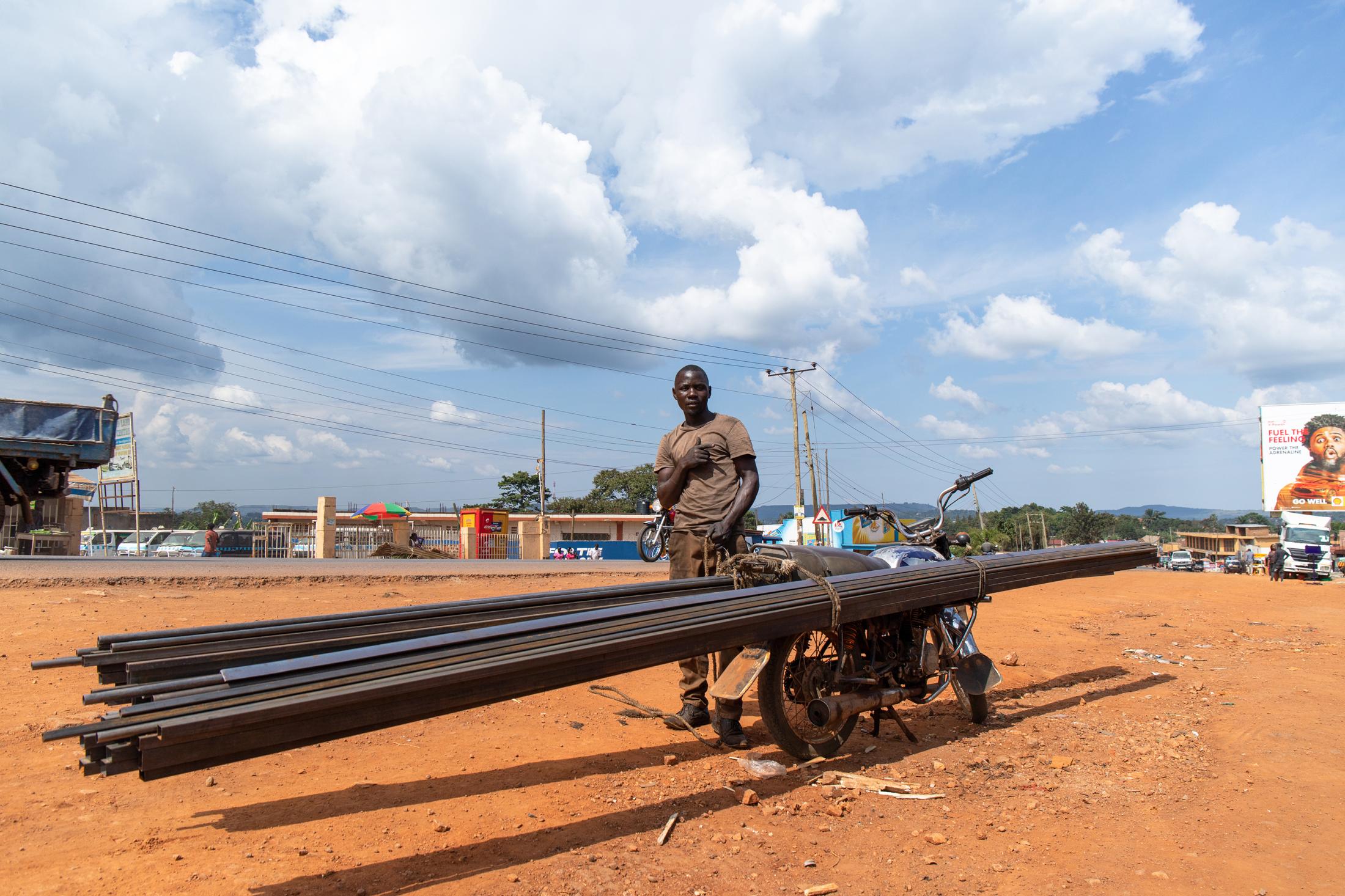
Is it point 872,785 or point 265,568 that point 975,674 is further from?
point 265,568

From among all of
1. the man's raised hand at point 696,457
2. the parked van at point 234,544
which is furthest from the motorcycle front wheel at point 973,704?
the parked van at point 234,544

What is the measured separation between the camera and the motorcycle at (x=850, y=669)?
3816mm

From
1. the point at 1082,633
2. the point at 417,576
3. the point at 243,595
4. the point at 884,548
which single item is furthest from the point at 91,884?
the point at 417,576

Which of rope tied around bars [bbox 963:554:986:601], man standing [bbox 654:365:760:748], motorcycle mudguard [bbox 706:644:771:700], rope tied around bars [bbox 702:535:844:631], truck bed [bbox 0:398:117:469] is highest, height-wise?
truck bed [bbox 0:398:117:469]

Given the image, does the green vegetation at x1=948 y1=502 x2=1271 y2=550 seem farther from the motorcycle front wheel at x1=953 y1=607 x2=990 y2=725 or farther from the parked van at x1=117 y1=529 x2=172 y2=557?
the motorcycle front wheel at x1=953 y1=607 x2=990 y2=725

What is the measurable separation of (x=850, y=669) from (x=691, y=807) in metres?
1.24

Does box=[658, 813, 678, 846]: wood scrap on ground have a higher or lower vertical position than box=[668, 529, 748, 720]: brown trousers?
lower

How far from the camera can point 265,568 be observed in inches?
545

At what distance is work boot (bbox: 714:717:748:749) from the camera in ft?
13.8

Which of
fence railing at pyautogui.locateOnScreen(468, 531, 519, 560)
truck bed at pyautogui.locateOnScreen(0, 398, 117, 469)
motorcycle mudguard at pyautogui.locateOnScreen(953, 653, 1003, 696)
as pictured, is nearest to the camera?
motorcycle mudguard at pyautogui.locateOnScreen(953, 653, 1003, 696)

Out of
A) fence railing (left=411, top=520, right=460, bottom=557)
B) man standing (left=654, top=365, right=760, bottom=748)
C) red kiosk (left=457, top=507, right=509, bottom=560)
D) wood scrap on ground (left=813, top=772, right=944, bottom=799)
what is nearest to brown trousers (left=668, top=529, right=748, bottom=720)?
man standing (left=654, top=365, right=760, bottom=748)

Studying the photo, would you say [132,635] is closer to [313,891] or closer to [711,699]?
[313,891]

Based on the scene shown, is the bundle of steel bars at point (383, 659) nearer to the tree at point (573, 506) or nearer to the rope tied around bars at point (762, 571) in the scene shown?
the rope tied around bars at point (762, 571)

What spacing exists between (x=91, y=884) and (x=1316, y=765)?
206 inches
